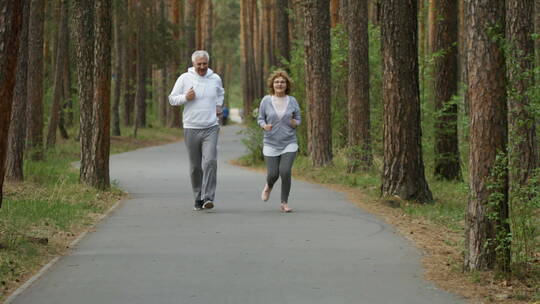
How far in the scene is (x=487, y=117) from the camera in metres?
8.25

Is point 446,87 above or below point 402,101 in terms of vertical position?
above

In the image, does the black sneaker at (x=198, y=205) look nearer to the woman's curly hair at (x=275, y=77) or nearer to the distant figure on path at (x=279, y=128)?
the distant figure on path at (x=279, y=128)

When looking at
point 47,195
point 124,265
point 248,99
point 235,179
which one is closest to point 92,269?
point 124,265

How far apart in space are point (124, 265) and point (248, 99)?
63903 millimetres

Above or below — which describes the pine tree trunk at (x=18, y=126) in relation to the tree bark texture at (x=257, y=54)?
below

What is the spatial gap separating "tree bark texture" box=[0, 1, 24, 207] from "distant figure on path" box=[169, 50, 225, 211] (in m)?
5.17

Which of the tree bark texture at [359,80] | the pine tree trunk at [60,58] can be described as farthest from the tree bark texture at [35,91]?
the tree bark texture at [359,80]

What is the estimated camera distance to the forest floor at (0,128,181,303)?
9008 mm

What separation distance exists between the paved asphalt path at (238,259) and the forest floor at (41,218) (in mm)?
245

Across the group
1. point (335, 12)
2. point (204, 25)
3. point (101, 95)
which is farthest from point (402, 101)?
point (204, 25)

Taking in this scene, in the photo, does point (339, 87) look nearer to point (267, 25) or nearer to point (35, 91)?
point (35, 91)

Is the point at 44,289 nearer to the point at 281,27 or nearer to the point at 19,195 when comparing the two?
the point at 19,195

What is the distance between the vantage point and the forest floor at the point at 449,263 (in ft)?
25.2

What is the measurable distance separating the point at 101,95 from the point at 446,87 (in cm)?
668
